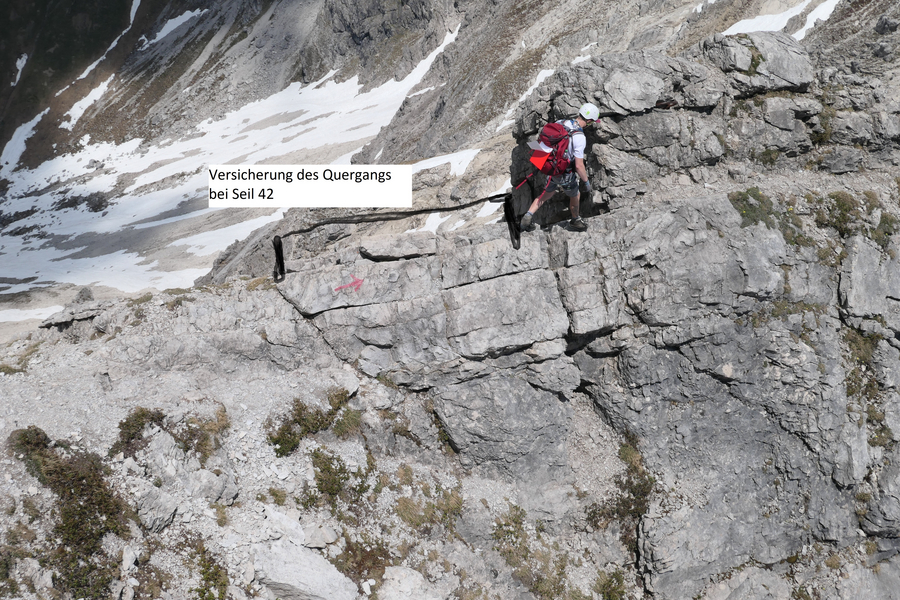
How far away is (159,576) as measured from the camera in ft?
37.6

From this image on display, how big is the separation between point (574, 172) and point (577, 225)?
2053 millimetres

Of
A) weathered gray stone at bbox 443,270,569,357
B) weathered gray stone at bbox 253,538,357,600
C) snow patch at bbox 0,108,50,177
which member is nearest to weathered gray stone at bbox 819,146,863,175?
weathered gray stone at bbox 443,270,569,357

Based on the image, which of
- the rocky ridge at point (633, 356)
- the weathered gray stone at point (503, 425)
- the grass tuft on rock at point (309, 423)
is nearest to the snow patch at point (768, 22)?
the rocky ridge at point (633, 356)

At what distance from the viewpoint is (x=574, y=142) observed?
1397cm

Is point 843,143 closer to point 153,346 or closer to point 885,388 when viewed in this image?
point 885,388

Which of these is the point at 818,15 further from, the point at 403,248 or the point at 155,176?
the point at 155,176

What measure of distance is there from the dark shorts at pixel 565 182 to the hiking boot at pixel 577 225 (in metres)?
1.23

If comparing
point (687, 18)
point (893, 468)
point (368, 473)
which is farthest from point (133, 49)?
point (893, 468)

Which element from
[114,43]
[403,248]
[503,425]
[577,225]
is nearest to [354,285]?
[403,248]

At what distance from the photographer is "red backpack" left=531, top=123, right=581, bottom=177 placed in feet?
45.8

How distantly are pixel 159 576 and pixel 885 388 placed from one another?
21.9 meters

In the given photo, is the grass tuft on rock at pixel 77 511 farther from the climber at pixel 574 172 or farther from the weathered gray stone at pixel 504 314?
the climber at pixel 574 172

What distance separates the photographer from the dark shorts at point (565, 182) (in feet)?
48.6

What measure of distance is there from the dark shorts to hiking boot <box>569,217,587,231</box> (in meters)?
1.23
